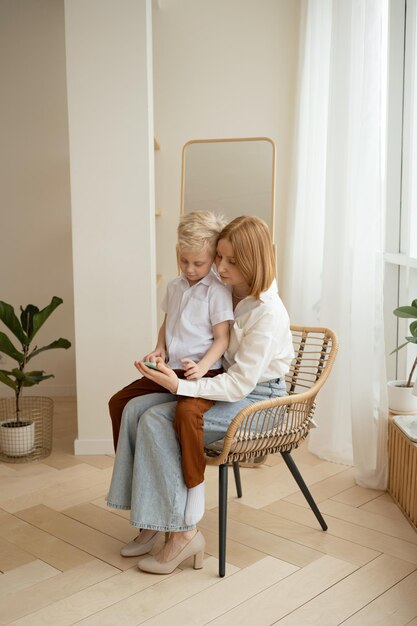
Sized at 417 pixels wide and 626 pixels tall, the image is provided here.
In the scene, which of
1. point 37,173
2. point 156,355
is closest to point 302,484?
point 156,355

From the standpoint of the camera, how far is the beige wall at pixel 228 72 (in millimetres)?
3637

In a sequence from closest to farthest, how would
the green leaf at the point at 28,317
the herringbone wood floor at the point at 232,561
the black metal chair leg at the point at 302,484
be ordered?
the herringbone wood floor at the point at 232,561
the black metal chair leg at the point at 302,484
the green leaf at the point at 28,317

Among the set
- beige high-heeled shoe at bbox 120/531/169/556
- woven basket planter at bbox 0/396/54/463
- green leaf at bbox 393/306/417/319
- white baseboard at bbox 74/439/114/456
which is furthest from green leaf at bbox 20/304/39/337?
green leaf at bbox 393/306/417/319

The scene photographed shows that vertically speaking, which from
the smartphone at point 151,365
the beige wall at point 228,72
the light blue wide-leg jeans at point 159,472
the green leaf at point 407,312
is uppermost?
the beige wall at point 228,72

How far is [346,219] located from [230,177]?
2.30 ft

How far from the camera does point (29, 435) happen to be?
304 centimetres

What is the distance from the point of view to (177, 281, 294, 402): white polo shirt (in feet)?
6.51

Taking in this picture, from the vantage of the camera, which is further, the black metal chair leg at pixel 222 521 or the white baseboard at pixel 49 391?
the white baseboard at pixel 49 391

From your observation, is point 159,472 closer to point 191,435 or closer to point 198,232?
point 191,435

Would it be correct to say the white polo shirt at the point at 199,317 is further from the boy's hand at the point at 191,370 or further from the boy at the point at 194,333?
the boy's hand at the point at 191,370

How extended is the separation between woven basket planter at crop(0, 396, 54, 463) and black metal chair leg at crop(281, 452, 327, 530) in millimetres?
1312

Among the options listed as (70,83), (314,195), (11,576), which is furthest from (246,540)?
(70,83)

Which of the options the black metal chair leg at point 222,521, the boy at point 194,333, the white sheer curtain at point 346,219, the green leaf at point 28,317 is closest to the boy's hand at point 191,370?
the boy at point 194,333

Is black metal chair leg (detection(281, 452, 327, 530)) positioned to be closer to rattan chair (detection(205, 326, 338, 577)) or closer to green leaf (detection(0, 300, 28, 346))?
rattan chair (detection(205, 326, 338, 577))
